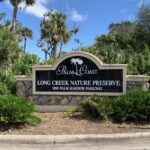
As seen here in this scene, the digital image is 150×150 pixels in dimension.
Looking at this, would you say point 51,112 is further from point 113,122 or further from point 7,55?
point 7,55

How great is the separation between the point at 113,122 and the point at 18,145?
9.53 ft

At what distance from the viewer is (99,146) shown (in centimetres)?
916

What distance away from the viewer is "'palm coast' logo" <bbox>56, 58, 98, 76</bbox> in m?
13.4

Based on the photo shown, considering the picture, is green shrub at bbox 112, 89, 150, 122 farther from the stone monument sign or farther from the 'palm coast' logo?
the 'palm coast' logo

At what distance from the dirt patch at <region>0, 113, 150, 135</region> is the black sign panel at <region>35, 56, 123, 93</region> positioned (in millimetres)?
2083

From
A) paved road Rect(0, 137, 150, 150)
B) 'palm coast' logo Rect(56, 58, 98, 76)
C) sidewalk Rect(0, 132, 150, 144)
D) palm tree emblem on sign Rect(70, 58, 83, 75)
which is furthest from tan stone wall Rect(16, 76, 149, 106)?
paved road Rect(0, 137, 150, 150)

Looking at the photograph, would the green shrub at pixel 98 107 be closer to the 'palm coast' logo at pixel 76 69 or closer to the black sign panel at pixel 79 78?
the black sign panel at pixel 79 78

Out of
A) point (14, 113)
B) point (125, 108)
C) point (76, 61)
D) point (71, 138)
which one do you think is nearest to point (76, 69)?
point (76, 61)

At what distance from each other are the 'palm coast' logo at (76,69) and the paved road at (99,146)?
4.34 m

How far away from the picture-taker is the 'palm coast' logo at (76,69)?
527 inches

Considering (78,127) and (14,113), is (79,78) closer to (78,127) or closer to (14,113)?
(78,127)

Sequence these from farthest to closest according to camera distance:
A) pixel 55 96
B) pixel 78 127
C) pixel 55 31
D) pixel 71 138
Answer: pixel 55 31, pixel 55 96, pixel 78 127, pixel 71 138

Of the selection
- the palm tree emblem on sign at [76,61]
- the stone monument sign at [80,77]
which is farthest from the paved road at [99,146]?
the palm tree emblem on sign at [76,61]

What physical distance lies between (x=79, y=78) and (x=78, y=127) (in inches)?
124
